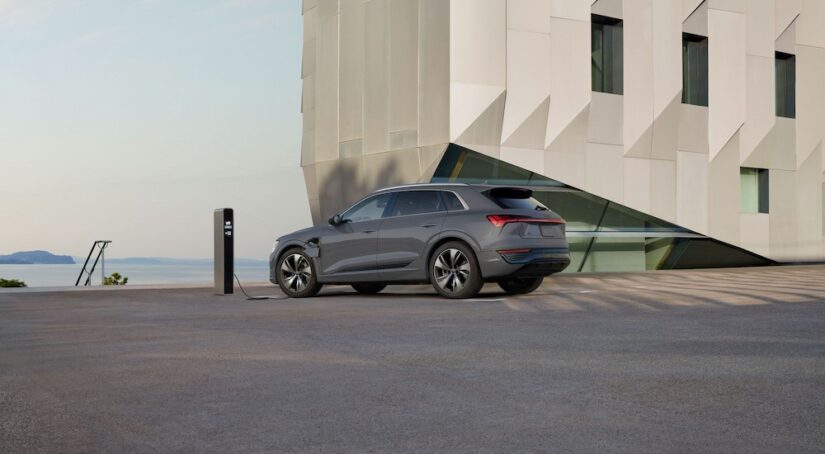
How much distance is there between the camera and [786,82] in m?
29.9

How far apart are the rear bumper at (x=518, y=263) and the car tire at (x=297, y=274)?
312 cm

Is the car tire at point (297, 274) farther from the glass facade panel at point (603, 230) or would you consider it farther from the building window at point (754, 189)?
the building window at point (754, 189)

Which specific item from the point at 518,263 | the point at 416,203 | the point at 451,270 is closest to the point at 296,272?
the point at 416,203

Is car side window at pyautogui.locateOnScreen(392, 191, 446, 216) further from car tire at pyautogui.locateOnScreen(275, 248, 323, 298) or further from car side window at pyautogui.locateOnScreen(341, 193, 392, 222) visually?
car tire at pyautogui.locateOnScreen(275, 248, 323, 298)

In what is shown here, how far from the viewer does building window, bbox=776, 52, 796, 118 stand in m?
29.7

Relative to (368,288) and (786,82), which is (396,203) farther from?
(786,82)

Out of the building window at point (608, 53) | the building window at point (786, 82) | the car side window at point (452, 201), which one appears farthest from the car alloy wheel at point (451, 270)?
the building window at point (786, 82)

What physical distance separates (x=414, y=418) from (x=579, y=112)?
2018cm

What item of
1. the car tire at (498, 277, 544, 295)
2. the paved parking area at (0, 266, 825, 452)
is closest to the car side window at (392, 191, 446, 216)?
the car tire at (498, 277, 544, 295)

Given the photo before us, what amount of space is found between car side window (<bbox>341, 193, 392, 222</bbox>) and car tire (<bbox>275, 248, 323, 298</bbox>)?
0.95m

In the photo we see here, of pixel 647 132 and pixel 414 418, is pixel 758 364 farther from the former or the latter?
pixel 647 132

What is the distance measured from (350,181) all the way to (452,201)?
460 inches

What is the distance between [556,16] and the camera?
24.3 meters

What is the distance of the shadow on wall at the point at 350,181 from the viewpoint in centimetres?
2472
